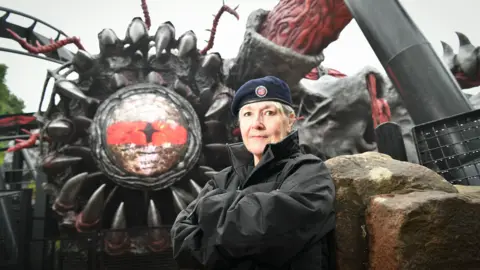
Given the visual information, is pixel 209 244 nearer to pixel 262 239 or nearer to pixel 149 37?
pixel 262 239

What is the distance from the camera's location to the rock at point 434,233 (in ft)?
3.84

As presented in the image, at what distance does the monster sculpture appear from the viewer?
4.20 metres

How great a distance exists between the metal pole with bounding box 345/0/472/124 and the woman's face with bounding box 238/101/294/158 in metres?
1.99

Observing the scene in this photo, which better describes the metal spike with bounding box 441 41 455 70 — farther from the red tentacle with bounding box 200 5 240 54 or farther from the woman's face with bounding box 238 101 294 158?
the woman's face with bounding box 238 101 294 158

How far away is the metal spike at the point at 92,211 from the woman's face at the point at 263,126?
3140 millimetres

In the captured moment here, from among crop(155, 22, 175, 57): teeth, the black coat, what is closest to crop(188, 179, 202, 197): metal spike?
crop(155, 22, 175, 57): teeth

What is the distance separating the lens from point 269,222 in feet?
3.46

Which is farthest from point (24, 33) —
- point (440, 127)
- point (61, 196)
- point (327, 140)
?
point (440, 127)

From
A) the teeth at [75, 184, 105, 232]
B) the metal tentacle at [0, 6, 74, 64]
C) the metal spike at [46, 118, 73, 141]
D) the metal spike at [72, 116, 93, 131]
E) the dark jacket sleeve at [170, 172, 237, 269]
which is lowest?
the teeth at [75, 184, 105, 232]

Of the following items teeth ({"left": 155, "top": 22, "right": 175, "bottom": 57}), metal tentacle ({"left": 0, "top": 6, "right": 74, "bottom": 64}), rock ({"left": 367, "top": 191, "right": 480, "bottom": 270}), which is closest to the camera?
rock ({"left": 367, "top": 191, "right": 480, "bottom": 270})

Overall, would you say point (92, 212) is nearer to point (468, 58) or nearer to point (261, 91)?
point (261, 91)

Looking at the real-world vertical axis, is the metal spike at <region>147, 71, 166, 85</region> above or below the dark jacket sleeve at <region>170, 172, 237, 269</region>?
above

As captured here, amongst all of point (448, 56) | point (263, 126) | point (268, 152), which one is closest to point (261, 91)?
point (263, 126)

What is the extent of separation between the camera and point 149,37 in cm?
466
